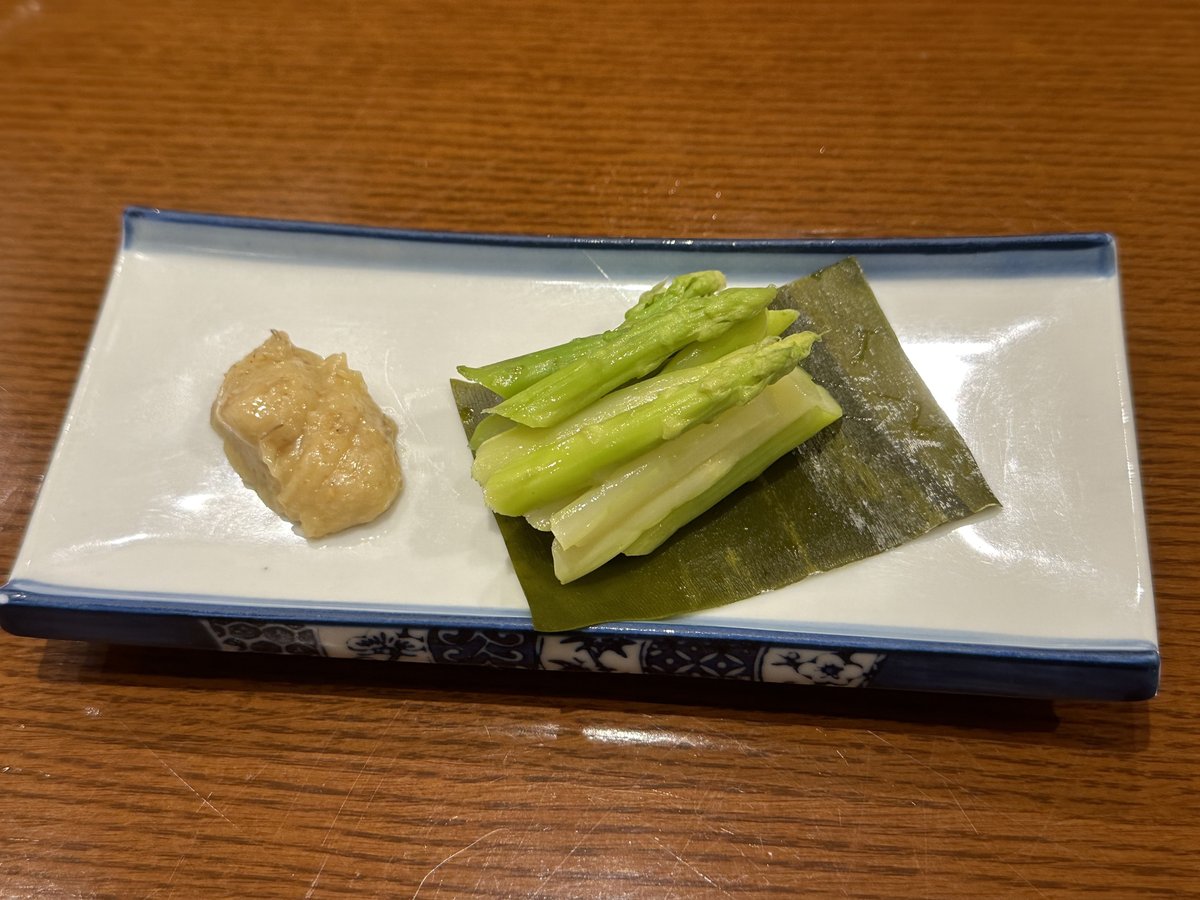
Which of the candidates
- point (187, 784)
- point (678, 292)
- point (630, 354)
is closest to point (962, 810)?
point (630, 354)

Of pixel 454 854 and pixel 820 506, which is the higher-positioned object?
pixel 820 506

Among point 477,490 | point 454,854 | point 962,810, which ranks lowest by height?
point 962,810

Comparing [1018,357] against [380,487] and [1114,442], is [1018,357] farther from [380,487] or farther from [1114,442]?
[380,487]

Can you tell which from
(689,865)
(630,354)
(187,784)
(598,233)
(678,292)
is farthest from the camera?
(598,233)

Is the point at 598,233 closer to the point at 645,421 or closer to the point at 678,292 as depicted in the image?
the point at 678,292

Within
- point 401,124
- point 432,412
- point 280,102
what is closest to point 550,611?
point 432,412

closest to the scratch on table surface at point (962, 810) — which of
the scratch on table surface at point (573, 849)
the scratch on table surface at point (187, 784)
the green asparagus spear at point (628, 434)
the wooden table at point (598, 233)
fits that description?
the wooden table at point (598, 233)

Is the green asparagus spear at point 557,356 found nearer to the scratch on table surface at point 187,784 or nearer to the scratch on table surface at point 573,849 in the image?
the scratch on table surface at point 573,849
